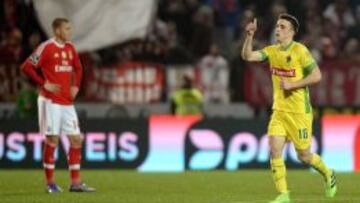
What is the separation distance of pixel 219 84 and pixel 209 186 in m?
7.41

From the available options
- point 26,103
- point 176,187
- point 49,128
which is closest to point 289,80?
point 176,187

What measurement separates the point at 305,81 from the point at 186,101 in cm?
935

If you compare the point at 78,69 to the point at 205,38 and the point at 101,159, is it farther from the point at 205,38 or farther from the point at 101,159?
the point at 205,38

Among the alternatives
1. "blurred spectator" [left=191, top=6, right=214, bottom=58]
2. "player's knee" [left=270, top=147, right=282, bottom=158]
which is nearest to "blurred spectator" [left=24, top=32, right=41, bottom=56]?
"blurred spectator" [left=191, top=6, right=214, bottom=58]

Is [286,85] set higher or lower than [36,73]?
lower

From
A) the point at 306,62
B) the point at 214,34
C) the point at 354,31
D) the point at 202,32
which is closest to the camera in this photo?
the point at 306,62

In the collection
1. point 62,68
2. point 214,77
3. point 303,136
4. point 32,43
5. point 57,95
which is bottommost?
point 303,136

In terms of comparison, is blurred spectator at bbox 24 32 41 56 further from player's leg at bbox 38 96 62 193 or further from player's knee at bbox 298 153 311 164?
player's knee at bbox 298 153 311 164

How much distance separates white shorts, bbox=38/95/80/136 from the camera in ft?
46.9

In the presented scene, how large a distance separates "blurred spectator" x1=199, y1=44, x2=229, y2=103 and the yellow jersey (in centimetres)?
978

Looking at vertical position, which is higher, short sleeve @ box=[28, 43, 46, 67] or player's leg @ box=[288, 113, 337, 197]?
short sleeve @ box=[28, 43, 46, 67]

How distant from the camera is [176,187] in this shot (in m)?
15.1

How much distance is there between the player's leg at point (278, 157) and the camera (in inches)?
476

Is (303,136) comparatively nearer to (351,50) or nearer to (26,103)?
(26,103)
